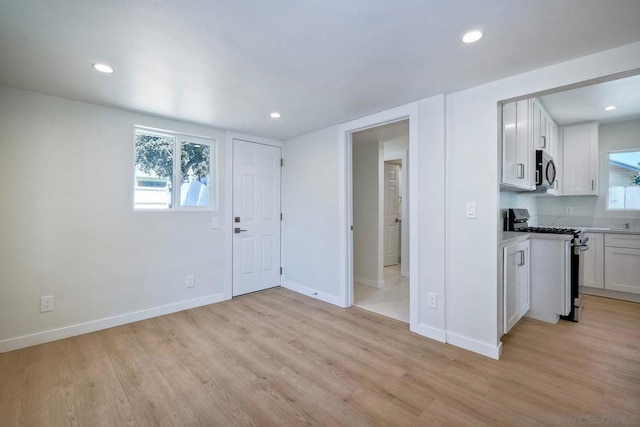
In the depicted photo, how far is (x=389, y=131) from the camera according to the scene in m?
3.79

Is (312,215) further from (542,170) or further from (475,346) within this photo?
(542,170)

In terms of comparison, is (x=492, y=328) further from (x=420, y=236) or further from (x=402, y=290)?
(x=402, y=290)

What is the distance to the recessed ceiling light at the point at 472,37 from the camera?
1637mm

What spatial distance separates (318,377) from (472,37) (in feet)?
8.09

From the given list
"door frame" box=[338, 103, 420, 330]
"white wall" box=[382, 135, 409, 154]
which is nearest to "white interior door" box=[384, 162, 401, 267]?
"white wall" box=[382, 135, 409, 154]

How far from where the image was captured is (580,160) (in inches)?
161

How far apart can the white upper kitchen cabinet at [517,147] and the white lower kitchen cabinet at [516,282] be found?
0.64m

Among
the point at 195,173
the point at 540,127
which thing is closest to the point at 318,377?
the point at 195,173

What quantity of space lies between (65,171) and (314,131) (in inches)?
107

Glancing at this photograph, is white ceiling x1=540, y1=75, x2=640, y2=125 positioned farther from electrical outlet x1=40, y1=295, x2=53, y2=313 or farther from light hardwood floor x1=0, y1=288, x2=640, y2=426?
electrical outlet x1=40, y1=295, x2=53, y2=313

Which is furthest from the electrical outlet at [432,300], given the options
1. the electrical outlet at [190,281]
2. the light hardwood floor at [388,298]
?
the electrical outlet at [190,281]

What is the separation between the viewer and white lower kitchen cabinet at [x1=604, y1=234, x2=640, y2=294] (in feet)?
11.2

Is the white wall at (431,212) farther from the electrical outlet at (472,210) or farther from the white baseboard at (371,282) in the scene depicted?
the white baseboard at (371,282)

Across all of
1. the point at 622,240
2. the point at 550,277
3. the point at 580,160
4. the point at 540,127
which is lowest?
the point at 550,277
